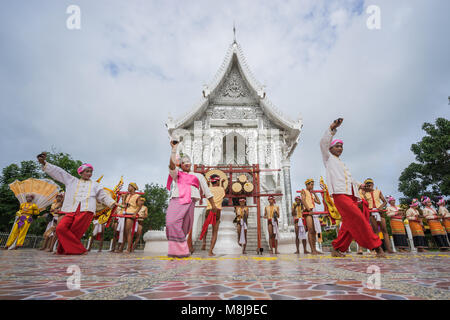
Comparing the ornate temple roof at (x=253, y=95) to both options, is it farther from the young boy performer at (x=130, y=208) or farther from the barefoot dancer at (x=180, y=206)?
the barefoot dancer at (x=180, y=206)

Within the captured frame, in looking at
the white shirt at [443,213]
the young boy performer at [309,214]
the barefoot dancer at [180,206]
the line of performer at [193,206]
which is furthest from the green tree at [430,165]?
the barefoot dancer at [180,206]

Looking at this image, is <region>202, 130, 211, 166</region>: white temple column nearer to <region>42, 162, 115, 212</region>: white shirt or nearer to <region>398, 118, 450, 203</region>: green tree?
<region>42, 162, 115, 212</region>: white shirt

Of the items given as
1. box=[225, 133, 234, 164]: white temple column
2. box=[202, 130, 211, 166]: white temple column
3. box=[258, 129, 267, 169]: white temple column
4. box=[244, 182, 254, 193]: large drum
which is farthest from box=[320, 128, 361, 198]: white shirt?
box=[225, 133, 234, 164]: white temple column

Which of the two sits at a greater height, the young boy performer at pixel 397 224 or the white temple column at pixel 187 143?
the white temple column at pixel 187 143

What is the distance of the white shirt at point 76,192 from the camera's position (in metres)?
4.43

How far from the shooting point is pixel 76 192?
4.53m

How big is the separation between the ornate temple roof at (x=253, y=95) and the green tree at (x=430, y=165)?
8.89 metres

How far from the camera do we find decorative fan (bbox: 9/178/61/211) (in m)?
7.22

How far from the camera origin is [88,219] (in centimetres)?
458

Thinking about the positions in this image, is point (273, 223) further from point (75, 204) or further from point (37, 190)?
point (37, 190)

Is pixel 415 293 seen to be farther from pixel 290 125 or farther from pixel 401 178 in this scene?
pixel 401 178

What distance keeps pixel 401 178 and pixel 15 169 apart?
31.0 m

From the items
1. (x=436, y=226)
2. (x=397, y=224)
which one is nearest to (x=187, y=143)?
(x=397, y=224)
